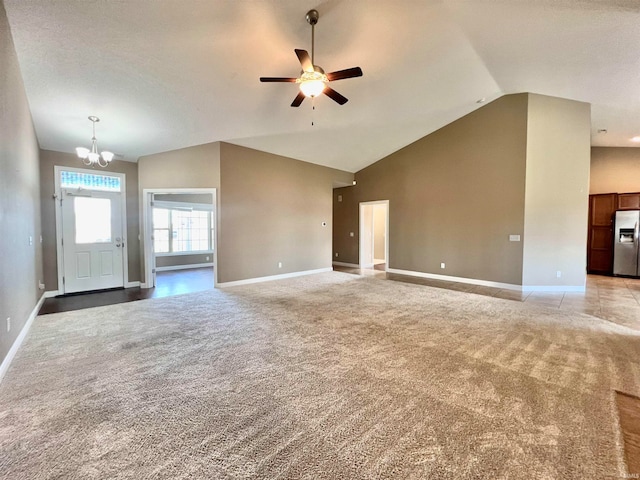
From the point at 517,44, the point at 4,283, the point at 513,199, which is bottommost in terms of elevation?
the point at 4,283

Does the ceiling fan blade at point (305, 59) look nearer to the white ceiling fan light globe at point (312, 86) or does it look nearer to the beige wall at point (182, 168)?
the white ceiling fan light globe at point (312, 86)

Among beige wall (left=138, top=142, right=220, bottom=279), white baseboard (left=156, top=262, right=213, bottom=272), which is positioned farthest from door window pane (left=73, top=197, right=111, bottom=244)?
white baseboard (left=156, top=262, right=213, bottom=272)

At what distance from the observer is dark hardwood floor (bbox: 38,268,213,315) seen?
4670 mm

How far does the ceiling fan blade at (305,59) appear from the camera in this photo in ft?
8.68

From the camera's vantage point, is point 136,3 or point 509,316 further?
point 509,316

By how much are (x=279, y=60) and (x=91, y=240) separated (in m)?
5.22

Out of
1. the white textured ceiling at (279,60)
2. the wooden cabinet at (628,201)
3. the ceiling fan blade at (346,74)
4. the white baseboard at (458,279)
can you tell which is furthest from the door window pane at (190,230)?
the wooden cabinet at (628,201)

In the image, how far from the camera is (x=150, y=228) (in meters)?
6.08

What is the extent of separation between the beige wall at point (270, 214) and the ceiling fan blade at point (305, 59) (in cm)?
344

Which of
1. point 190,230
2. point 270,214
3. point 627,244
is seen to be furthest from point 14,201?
point 627,244

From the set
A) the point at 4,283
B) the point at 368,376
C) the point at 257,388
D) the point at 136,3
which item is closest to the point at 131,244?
the point at 4,283

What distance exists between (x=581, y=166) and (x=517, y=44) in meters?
3.21

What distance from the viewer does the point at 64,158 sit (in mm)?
5484

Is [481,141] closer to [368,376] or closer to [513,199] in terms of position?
[513,199]
